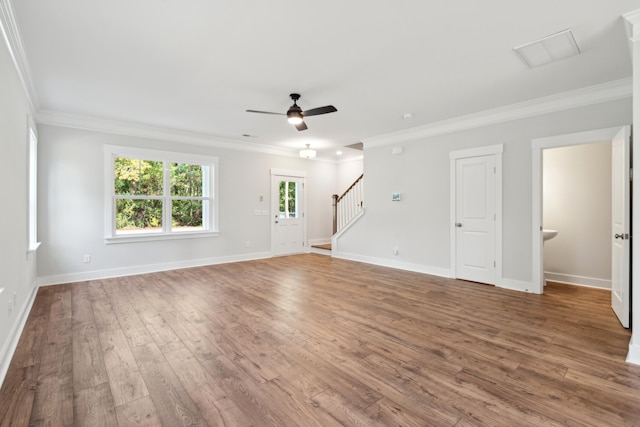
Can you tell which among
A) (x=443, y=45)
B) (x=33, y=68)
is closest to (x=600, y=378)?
(x=443, y=45)

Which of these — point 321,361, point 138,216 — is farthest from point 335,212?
point 321,361

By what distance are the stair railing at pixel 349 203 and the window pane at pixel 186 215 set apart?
3582 mm

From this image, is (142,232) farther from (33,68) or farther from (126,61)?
(126,61)

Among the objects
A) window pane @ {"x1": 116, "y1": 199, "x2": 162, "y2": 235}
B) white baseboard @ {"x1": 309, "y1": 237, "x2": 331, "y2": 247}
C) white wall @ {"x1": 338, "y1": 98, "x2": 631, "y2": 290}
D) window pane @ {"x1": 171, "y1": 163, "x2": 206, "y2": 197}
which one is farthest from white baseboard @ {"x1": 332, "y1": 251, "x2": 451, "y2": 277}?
window pane @ {"x1": 116, "y1": 199, "x2": 162, "y2": 235}

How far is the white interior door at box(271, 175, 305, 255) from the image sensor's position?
7.63 m

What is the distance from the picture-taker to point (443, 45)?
287cm

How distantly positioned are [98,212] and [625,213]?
291 inches

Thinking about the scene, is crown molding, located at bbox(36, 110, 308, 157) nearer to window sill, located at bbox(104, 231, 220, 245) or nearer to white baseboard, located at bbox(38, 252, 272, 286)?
window sill, located at bbox(104, 231, 220, 245)

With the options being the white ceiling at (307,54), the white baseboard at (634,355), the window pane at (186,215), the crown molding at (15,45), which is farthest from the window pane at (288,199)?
the white baseboard at (634,355)

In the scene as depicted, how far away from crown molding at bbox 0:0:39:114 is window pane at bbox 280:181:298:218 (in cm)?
497

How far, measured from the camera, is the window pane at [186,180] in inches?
240

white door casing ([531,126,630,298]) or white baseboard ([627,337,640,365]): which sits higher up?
white door casing ([531,126,630,298])

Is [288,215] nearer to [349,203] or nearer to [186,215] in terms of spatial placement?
[349,203]

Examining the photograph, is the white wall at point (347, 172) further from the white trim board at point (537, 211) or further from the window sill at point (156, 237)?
the white trim board at point (537, 211)
